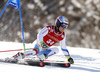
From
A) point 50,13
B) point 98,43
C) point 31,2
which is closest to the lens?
point 98,43

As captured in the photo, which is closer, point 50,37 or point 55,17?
point 50,37

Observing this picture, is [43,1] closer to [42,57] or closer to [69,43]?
[69,43]

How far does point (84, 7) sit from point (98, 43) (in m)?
1.62

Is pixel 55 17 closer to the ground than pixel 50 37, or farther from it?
farther from it

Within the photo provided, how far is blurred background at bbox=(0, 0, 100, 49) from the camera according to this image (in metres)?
6.17

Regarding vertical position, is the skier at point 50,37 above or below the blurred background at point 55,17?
below

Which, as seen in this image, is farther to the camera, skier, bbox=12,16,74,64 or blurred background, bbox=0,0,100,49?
blurred background, bbox=0,0,100,49

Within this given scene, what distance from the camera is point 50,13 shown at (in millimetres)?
6957

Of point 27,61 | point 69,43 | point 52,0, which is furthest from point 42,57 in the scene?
point 52,0

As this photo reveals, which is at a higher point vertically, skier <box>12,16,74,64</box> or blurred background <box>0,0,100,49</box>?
blurred background <box>0,0,100,49</box>

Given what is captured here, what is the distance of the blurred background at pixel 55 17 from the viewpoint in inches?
243

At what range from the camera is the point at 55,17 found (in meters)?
6.82

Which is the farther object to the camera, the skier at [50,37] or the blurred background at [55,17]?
the blurred background at [55,17]

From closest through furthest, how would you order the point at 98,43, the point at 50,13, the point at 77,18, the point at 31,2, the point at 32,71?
the point at 32,71 → the point at 98,43 → the point at 77,18 → the point at 50,13 → the point at 31,2
